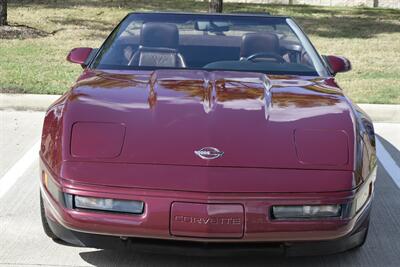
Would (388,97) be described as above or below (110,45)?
below

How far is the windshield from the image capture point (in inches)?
191

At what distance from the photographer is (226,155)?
3459mm

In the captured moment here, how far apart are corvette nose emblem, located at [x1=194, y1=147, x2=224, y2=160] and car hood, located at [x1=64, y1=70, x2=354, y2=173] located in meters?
0.02

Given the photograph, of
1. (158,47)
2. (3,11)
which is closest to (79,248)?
(158,47)

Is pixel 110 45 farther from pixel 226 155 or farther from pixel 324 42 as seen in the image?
pixel 324 42

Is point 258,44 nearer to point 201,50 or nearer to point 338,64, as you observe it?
point 201,50

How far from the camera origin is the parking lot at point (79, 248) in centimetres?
392

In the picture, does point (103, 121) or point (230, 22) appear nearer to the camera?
point (103, 121)

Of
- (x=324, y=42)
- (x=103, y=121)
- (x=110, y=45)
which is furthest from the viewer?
(x=324, y=42)

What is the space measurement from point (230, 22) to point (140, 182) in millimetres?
2410

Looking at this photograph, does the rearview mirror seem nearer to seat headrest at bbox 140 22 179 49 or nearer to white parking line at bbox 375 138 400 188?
seat headrest at bbox 140 22 179 49

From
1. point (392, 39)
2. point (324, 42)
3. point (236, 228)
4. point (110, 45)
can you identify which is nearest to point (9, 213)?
point (110, 45)

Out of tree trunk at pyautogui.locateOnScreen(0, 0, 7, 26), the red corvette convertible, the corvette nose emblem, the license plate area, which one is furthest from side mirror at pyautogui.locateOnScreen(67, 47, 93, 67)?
tree trunk at pyautogui.locateOnScreen(0, 0, 7, 26)

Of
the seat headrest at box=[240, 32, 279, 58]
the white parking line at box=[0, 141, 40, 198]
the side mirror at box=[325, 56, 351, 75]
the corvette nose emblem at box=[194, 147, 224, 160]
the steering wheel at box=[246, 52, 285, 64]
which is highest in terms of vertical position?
the seat headrest at box=[240, 32, 279, 58]
